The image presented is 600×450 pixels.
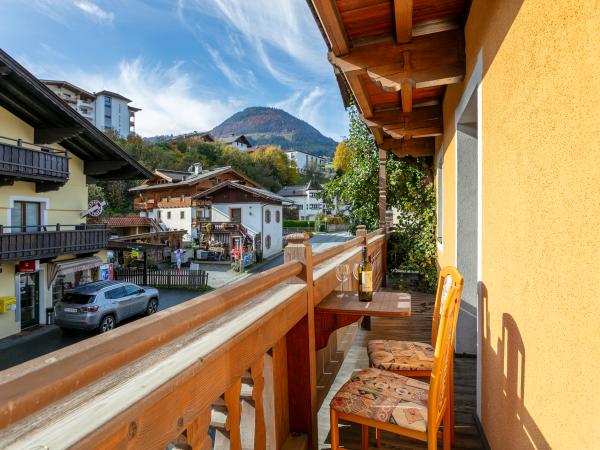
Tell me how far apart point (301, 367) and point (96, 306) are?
9.15m

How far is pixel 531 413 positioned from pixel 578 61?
120 centimetres

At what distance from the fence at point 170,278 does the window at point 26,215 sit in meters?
6.01

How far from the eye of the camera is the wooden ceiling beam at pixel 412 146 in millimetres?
6039

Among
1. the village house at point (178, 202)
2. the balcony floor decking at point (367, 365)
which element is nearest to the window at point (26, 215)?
the balcony floor decking at point (367, 365)

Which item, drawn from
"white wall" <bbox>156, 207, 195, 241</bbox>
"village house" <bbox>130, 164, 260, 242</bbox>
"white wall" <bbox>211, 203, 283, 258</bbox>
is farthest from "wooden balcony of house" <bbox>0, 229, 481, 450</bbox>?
"white wall" <bbox>156, 207, 195, 241</bbox>

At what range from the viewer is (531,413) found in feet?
4.53

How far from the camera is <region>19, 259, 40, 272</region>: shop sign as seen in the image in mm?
9867

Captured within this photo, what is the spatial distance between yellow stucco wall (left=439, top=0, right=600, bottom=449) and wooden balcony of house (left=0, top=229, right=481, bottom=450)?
0.89 metres

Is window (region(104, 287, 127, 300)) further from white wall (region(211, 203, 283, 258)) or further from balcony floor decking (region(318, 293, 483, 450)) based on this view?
white wall (region(211, 203, 283, 258))

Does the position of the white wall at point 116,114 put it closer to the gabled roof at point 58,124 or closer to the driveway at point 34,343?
the gabled roof at point 58,124

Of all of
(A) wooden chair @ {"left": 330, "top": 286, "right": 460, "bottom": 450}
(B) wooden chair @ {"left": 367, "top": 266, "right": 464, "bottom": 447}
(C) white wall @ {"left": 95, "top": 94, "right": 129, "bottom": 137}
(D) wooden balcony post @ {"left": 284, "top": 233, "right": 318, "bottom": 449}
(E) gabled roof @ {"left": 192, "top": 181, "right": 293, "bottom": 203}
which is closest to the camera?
(A) wooden chair @ {"left": 330, "top": 286, "right": 460, "bottom": 450}

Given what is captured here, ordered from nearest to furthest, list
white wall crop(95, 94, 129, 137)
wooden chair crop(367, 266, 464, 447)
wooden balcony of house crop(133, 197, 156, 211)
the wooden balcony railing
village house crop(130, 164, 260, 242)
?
1. the wooden balcony railing
2. wooden chair crop(367, 266, 464, 447)
3. village house crop(130, 164, 260, 242)
4. wooden balcony of house crop(133, 197, 156, 211)
5. white wall crop(95, 94, 129, 137)

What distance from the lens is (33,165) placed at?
31.9ft

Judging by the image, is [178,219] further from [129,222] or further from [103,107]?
[103,107]
